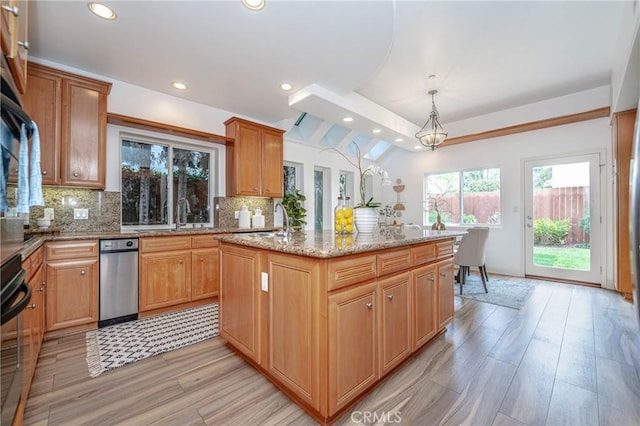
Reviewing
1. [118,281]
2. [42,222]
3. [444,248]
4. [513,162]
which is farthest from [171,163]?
[513,162]

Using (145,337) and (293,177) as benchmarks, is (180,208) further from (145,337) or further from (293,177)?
(293,177)

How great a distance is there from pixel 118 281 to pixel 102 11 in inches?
91.4

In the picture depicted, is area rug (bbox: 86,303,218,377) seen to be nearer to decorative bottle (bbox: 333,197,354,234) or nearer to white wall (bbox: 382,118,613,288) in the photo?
decorative bottle (bbox: 333,197,354,234)

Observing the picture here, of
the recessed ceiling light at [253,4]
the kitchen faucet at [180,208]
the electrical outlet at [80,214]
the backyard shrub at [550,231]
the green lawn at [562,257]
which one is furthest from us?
the backyard shrub at [550,231]

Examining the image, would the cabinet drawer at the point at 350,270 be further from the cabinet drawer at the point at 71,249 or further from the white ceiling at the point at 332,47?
the cabinet drawer at the point at 71,249

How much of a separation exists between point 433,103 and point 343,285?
393 centimetres

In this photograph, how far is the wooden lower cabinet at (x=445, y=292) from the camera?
241cm

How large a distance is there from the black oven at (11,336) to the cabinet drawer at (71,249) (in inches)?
55.4

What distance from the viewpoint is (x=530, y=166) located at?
4762mm

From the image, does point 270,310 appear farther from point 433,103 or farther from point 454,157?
point 454,157

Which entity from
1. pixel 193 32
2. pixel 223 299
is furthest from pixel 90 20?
pixel 223 299

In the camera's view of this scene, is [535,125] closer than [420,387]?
No

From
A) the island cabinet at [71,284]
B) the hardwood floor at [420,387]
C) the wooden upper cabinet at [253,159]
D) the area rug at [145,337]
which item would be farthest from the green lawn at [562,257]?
the island cabinet at [71,284]

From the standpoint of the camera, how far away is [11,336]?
1.16 metres
